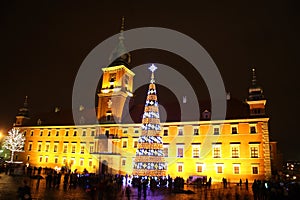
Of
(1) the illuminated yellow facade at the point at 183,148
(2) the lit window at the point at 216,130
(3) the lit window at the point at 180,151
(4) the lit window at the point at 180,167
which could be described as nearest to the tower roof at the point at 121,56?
(1) the illuminated yellow facade at the point at 183,148

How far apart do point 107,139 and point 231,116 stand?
2156 cm

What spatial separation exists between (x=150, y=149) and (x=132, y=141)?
13056 mm

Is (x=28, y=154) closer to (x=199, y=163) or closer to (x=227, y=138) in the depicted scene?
(x=199, y=163)

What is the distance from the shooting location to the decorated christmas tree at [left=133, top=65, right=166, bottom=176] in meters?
29.9

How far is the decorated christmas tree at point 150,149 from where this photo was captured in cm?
2991

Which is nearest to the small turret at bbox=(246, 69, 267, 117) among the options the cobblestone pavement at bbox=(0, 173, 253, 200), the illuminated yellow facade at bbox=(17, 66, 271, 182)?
the illuminated yellow facade at bbox=(17, 66, 271, 182)

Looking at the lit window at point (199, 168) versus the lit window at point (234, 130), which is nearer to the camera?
the lit window at point (234, 130)

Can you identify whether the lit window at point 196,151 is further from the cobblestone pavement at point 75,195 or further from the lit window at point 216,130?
the cobblestone pavement at point 75,195

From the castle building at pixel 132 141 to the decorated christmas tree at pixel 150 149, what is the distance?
5.18 m

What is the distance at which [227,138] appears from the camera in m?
37.2

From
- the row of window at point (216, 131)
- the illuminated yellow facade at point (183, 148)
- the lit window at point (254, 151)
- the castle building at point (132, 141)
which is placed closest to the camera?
the lit window at point (254, 151)

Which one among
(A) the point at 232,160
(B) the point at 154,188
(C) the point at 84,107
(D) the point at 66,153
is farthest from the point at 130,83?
(B) the point at 154,188

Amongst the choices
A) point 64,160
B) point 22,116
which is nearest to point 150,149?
point 64,160

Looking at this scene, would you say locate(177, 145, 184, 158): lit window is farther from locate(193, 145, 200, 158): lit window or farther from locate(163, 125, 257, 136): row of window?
locate(163, 125, 257, 136): row of window
